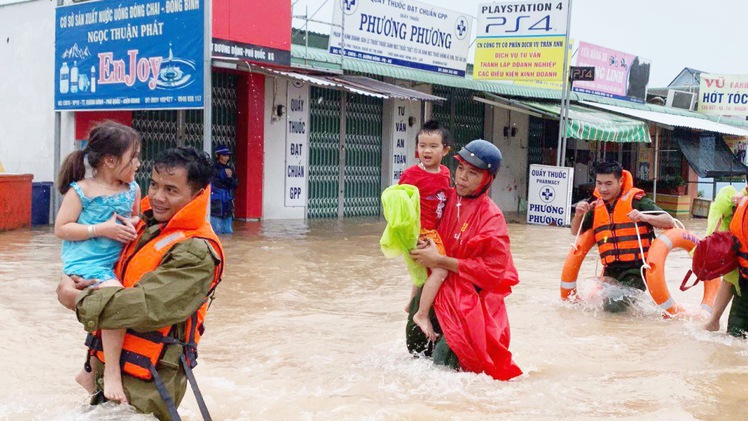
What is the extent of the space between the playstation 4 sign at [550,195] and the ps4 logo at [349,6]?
479 centimetres

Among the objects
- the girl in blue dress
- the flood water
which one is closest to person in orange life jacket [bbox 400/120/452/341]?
the flood water

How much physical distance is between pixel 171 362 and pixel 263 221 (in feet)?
38.9

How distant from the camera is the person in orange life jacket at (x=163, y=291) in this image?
10.1ft

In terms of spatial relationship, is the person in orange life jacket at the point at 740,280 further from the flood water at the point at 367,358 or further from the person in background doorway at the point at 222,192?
the person in background doorway at the point at 222,192

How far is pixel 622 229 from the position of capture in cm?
770

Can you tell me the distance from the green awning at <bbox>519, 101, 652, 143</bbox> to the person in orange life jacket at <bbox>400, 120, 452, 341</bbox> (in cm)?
1253

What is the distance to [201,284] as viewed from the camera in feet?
10.5

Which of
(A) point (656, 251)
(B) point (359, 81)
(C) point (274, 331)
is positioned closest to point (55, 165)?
(B) point (359, 81)

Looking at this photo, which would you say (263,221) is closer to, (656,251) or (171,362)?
(656,251)

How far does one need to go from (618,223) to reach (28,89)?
1040cm

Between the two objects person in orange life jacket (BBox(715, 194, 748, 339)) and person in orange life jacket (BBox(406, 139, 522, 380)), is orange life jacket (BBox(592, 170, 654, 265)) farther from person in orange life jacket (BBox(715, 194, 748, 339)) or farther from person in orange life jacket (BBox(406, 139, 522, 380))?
person in orange life jacket (BBox(406, 139, 522, 380))

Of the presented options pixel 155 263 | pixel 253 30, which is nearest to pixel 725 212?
pixel 155 263

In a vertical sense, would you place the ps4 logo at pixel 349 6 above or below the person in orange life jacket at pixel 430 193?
above

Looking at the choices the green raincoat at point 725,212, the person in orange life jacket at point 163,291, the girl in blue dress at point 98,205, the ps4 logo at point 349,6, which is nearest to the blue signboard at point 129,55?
the ps4 logo at point 349,6
